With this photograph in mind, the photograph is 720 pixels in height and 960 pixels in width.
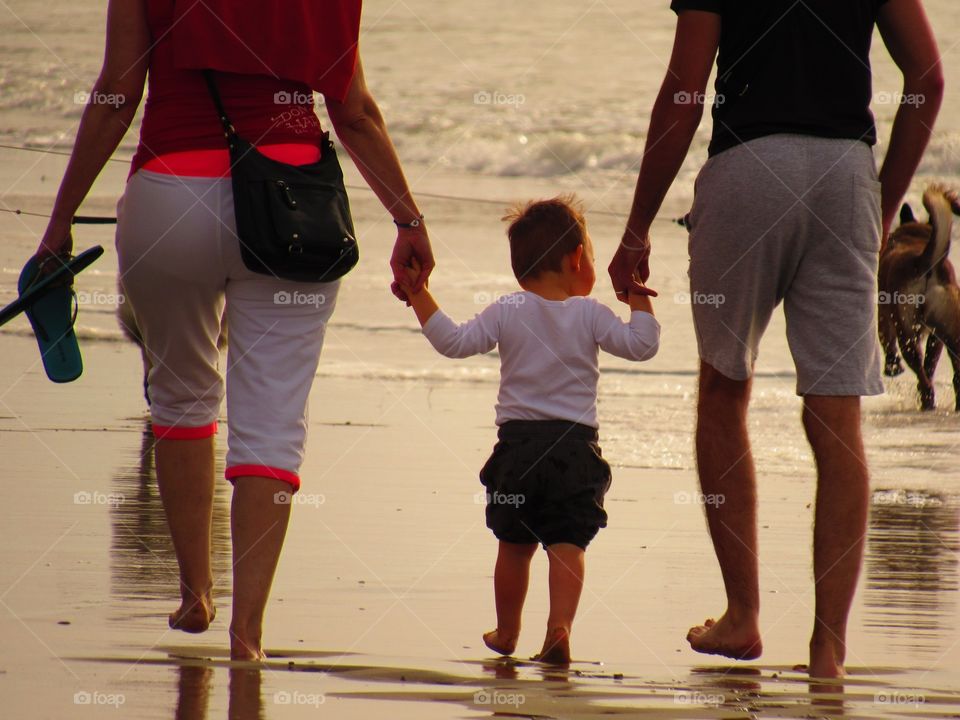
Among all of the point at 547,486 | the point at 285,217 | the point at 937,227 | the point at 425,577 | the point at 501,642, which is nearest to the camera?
the point at 285,217

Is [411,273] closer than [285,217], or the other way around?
[285,217]

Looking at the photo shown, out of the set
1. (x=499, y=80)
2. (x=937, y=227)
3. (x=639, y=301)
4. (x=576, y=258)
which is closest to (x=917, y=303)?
(x=937, y=227)

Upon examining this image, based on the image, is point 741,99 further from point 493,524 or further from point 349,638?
point 349,638

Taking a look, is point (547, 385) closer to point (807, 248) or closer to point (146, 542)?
point (807, 248)

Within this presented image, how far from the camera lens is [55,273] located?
2926mm

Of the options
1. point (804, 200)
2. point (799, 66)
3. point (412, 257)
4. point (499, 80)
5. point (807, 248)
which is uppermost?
point (799, 66)

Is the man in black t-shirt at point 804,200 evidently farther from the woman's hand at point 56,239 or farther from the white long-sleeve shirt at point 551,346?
the woman's hand at point 56,239

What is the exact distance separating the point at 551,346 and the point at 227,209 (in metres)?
1.03

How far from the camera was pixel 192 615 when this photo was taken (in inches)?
120

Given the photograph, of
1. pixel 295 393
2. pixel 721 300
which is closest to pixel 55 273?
pixel 295 393

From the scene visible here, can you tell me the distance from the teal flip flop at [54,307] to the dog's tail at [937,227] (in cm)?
562

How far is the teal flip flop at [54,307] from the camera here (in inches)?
116

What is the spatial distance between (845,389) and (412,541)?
169cm

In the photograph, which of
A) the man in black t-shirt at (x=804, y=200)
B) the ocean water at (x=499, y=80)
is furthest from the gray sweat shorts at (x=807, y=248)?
the ocean water at (x=499, y=80)
